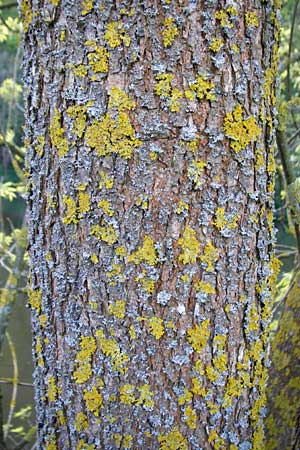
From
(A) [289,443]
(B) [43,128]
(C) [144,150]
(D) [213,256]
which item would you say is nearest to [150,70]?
(C) [144,150]

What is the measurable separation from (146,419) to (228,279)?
35cm

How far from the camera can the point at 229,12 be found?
113 centimetres

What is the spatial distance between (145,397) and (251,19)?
83 cm

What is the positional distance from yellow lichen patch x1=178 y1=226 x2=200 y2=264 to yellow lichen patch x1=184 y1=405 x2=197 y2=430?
1.06ft

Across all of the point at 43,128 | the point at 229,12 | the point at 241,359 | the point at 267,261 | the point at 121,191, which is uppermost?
the point at 229,12

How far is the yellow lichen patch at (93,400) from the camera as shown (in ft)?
3.99

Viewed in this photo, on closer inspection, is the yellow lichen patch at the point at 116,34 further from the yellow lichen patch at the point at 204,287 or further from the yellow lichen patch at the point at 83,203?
the yellow lichen patch at the point at 204,287

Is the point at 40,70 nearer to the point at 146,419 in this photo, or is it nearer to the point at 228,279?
the point at 228,279

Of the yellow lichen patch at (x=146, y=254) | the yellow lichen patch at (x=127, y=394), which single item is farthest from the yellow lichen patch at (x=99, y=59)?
the yellow lichen patch at (x=127, y=394)

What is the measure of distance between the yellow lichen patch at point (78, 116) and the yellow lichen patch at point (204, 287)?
1.30 feet

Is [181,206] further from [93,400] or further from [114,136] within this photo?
[93,400]

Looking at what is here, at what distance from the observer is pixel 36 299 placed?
128 centimetres

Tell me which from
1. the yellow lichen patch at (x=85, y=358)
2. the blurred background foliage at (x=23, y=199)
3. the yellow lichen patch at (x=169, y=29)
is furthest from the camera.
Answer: the blurred background foliage at (x=23, y=199)

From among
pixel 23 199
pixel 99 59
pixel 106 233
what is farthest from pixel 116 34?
pixel 23 199
